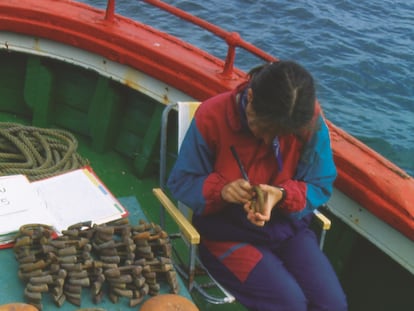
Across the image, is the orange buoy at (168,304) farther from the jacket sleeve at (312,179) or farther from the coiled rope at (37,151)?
the coiled rope at (37,151)

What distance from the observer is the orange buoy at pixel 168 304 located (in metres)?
1.89

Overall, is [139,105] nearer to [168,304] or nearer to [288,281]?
[288,281]

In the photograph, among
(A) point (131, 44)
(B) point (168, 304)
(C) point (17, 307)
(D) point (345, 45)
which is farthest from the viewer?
(D) point (345, 45)

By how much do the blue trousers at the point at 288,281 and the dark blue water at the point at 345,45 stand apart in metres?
3.90

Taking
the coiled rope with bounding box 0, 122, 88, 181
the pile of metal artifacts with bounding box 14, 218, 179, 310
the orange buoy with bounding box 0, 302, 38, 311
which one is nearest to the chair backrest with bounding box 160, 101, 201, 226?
the coiled rope with bounding box 0, 122, 88, 181

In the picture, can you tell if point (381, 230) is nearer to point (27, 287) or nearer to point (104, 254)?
point (104, 254)

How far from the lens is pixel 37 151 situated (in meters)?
3.18

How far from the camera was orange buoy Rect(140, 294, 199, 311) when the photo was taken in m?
1.89

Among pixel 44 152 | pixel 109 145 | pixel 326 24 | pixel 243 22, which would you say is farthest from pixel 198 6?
pixel 44 152

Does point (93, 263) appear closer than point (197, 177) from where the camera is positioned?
Yes

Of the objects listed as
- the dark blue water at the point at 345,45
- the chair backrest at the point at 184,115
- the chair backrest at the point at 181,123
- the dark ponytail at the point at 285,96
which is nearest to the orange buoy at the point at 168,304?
the dark ponytail at the point at 285,96

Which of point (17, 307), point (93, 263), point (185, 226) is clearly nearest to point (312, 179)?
point (185, 226)

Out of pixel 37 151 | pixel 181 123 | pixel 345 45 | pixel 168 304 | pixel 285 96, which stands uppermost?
pixel 285 96

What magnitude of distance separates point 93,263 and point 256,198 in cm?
68
